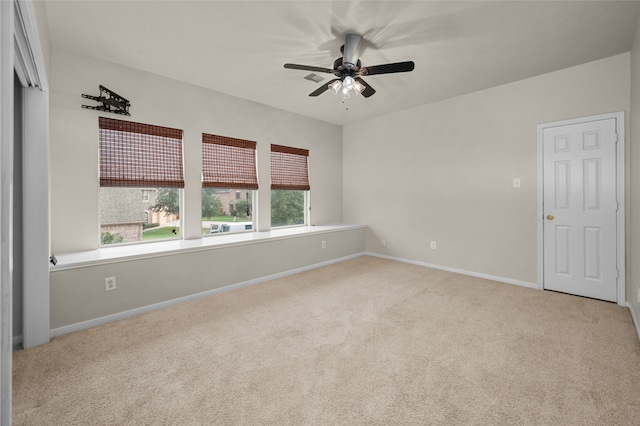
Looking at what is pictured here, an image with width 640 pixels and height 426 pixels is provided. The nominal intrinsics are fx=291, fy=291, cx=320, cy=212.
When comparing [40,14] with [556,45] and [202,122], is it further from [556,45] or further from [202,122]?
[556,45]

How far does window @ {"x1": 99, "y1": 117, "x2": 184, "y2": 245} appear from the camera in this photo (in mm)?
3277

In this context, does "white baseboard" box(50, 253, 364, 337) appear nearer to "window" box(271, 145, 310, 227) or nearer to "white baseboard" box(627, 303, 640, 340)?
"window" box(271, 145, 310, 227)

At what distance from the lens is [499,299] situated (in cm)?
336

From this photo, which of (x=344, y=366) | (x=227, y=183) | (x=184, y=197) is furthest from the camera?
(x=227, y=183)

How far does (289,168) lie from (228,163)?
1.17 meters

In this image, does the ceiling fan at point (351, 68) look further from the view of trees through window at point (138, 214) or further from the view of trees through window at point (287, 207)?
the view of trees through window at point (287, 207)

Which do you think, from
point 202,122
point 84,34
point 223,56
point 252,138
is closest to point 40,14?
point 84,34

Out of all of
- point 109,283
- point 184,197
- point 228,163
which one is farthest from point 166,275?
point 228,163

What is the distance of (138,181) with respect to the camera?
136 inches

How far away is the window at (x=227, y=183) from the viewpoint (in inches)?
162

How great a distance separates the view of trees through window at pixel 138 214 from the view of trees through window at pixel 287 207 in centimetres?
159

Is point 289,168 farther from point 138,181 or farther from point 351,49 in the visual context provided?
point 351,49

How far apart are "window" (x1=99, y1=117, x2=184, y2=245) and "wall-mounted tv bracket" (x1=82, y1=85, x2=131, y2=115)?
0.37 ft

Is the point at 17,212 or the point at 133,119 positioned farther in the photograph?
the point at 133,119
